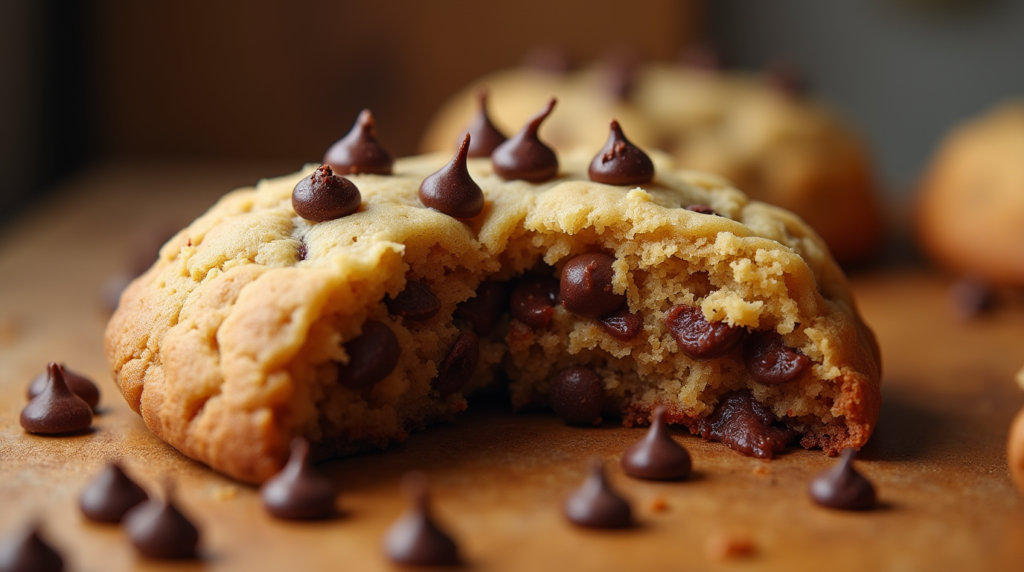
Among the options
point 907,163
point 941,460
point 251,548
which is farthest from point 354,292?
point 907,163

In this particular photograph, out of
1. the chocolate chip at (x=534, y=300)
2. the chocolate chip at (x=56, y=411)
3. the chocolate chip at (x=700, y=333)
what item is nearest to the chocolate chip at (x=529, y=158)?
the chocolate chip at (x=534, y=300)

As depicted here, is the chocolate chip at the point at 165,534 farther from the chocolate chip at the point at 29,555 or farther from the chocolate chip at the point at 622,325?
the chocolate chip at the point at 622,325

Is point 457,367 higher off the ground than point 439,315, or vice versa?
point 439,315

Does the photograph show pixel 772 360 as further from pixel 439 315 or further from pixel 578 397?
pixel 439 315

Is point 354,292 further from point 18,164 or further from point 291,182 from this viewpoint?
point 18,164

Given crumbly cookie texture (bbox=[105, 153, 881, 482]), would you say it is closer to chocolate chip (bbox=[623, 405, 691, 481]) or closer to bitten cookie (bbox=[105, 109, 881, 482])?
bitten cookie (bbox=[105, 109, 881, 482])

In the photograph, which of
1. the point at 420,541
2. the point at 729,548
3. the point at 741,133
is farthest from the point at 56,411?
the point at 741,133

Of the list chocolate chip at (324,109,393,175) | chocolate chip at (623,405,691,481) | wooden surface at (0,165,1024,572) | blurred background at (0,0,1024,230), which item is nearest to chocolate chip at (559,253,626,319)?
wooden surface at (0,165,1024,572)
